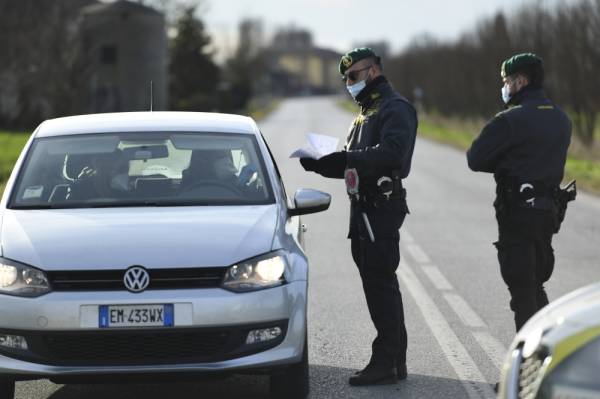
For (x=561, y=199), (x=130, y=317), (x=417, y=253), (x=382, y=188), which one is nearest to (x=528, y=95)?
(x=561, y=199)

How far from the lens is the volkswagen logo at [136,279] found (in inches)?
211

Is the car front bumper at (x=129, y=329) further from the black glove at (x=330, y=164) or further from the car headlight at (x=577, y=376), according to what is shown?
the car headlight at (x=577, y=376)

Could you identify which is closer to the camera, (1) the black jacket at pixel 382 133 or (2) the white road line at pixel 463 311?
(1) the black jacket at pixel 382 133

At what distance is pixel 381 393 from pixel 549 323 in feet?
7.36

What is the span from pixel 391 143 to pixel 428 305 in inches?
122

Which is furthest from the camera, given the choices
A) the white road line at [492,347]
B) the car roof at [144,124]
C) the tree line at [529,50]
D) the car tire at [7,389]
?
the tree line at [529,50]

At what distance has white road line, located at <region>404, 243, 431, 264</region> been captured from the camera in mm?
11719

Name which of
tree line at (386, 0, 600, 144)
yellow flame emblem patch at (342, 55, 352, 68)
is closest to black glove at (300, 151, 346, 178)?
yellow flame emblem patch at (342, 55, 352, 68)

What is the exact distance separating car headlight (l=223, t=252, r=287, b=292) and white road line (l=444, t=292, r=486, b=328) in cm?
294

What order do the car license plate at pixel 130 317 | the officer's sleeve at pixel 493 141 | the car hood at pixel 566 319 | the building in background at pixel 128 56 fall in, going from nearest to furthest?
the car hood at pixel 566 319 < the car license plate at pixel 130 317 < the officer's sleeve at pixel 493 141 < the building in background at pixel 128 56

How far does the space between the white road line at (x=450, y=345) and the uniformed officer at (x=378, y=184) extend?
1.35 feet

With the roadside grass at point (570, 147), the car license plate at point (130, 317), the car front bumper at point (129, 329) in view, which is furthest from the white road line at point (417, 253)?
the roadside grass at point (570, 147)

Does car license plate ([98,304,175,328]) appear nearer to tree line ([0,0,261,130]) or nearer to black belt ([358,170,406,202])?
black belt ([358,170,406,202])

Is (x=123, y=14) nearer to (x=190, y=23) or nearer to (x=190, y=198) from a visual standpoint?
(x=190, y=23)
